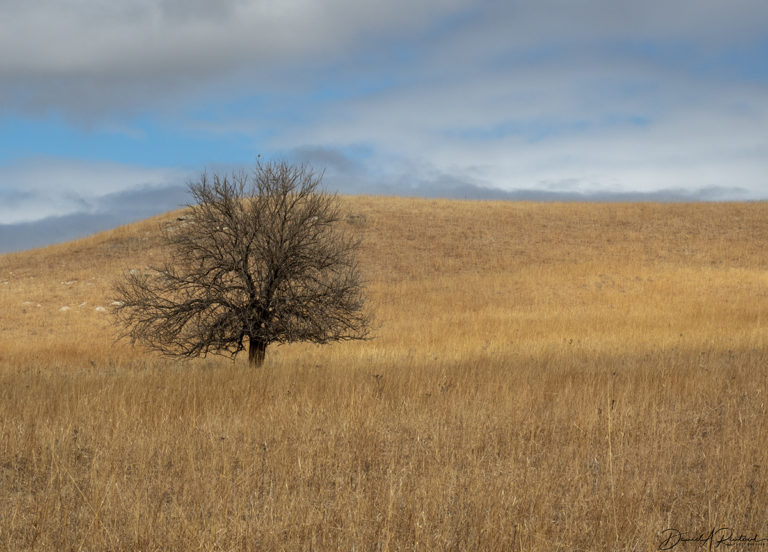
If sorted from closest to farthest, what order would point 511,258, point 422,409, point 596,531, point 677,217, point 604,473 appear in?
point 596,531
point 604,473
point 422,409
point 511,258
point 677,217

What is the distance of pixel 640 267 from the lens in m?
37.3

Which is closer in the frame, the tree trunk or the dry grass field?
the dry grass field

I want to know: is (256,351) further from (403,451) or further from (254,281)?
(403,451)

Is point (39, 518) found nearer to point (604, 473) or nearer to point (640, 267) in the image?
point (604, 473)

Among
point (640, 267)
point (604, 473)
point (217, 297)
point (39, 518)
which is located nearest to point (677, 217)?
point (640, 267)

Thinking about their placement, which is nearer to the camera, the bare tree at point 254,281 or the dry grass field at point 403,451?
the dry grass field at point 403,451

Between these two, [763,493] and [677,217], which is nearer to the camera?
[763,493]

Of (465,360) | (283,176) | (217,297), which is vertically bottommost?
(465,360)

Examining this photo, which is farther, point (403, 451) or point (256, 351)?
point (256, 351)

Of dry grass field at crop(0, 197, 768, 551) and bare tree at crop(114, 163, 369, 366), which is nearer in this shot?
dry grass field at crop(0, 197, 768, 551)

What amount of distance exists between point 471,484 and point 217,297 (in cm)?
928

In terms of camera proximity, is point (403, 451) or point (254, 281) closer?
point (403, 451)

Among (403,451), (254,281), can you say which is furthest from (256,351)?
(403,451)

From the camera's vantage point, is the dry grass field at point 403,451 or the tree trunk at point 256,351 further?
the tree trunk at point 256,351
